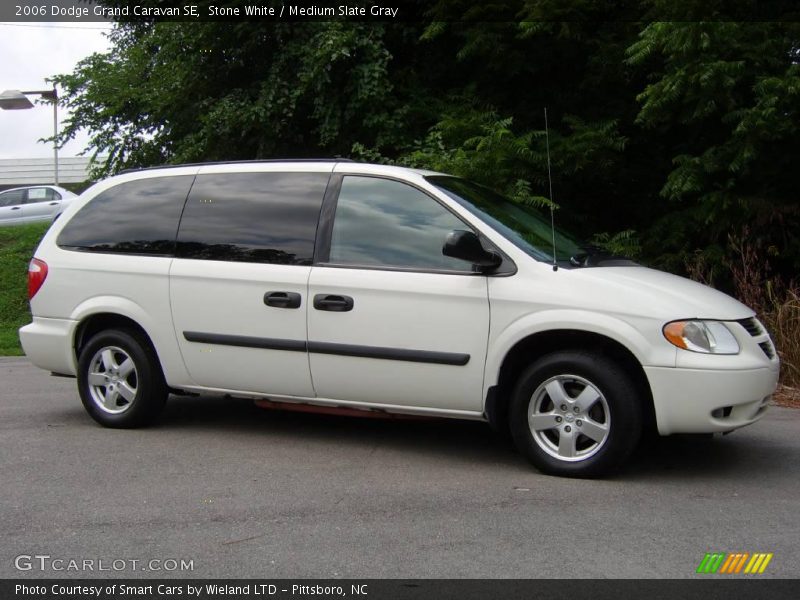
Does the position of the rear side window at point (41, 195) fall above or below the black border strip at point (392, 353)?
below

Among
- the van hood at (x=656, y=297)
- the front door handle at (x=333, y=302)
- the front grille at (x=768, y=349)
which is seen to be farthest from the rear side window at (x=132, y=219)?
the front grille at (x=768, y=349)

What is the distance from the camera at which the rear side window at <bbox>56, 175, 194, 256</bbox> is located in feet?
21.8

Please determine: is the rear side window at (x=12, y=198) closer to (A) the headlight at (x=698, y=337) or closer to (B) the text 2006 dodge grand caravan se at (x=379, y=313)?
(B) the text 2006 dodge grand caravan se at (x=379, y=313)

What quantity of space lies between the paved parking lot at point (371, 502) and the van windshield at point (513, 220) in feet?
4.38

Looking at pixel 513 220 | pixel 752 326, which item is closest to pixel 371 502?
pixel 513 220

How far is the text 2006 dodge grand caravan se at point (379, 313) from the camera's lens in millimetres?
5203

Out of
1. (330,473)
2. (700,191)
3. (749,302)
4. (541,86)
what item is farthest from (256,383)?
(541,86)

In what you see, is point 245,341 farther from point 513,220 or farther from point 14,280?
point 14,280

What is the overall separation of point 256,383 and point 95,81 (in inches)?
→ 411

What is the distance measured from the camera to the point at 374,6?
40.9 feet

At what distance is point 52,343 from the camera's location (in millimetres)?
6863

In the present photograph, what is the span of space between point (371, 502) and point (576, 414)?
4.15 ft

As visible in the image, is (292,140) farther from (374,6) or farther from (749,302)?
(749,302)

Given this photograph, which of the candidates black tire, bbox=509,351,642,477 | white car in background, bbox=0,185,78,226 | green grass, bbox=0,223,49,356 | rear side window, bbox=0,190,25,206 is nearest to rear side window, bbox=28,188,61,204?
white car in background, bbox=0,185,78,226
